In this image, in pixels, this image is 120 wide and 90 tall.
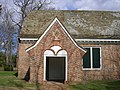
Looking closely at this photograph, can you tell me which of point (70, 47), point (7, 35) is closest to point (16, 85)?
point (70, 47)

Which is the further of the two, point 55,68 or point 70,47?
point 55,68

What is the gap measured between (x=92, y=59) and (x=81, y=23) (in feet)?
16.3

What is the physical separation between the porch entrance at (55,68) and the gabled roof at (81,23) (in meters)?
3.35

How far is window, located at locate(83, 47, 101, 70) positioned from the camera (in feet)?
88.1

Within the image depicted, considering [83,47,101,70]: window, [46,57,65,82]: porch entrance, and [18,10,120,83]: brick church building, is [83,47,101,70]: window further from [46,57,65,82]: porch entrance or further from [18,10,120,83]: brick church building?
[46,57,65,82]: porch entrance

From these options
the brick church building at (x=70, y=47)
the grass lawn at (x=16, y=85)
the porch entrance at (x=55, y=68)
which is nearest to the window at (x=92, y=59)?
the brick church building at (x=70, y=47)

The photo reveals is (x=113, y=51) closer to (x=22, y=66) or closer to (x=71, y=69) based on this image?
(x=71, y=69)

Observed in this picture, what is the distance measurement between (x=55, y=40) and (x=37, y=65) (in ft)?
9.57

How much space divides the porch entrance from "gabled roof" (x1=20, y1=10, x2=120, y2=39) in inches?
132

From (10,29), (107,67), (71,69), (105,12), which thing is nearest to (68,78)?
(71,69)

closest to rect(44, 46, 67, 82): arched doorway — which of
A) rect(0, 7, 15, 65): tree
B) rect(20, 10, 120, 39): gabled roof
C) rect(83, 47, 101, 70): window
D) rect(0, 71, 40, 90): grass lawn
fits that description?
rect(83, 47, 101, 70): window

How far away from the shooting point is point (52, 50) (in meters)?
23.5

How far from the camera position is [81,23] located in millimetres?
29516

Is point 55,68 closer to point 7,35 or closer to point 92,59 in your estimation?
point 92,59
